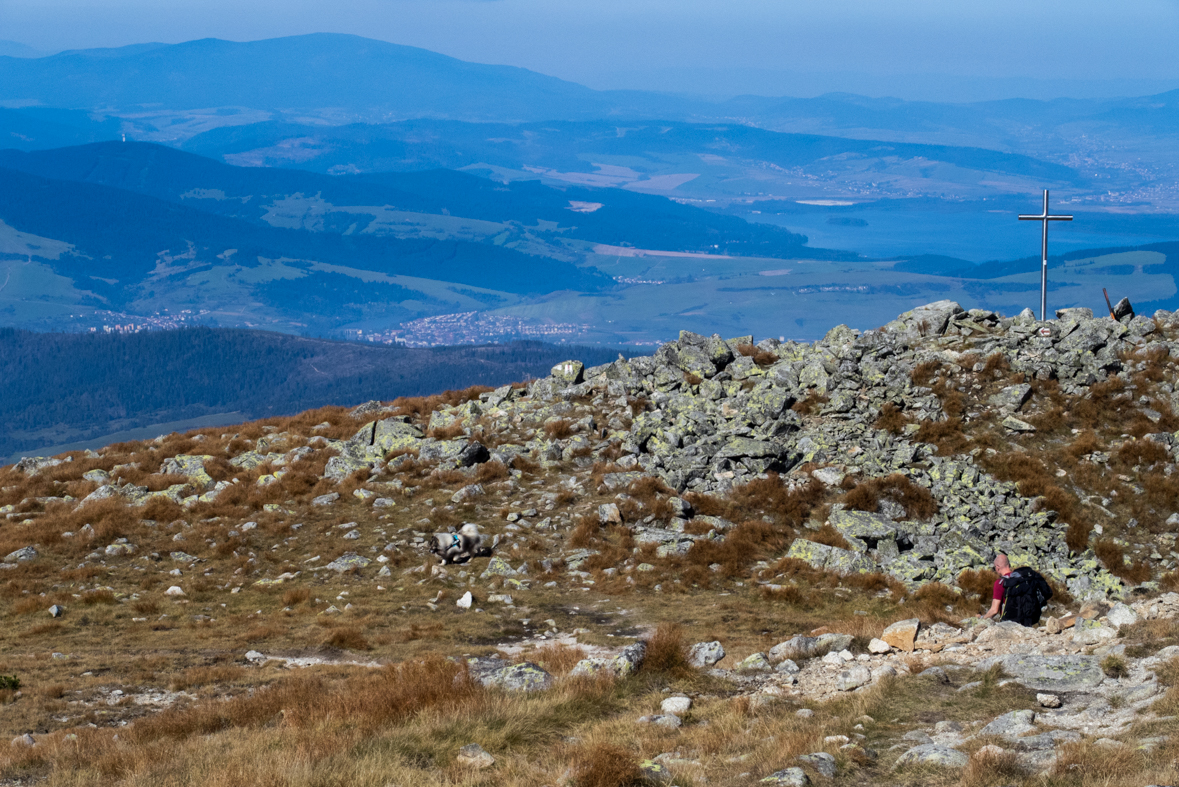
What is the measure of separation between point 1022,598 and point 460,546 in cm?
1312

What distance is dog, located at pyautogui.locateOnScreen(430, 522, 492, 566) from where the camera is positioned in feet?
74.2

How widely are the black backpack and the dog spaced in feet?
40.5

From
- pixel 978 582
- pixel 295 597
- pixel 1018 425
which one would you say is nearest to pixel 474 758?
pixel 295 597

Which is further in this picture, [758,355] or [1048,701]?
[758,355]

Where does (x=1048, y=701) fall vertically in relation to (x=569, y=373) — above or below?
below

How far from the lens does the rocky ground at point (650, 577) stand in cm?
1079

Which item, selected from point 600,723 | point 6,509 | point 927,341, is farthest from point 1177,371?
point 6,509

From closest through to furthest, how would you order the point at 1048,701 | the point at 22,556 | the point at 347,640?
the point at 1048,701 < the point at 347,640 < the point at 22,556

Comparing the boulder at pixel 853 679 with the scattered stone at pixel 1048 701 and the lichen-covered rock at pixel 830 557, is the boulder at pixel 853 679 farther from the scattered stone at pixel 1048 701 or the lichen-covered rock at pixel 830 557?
the lichen-covered rock at pixel 830 557

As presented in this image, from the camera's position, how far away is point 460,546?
22.7 metres

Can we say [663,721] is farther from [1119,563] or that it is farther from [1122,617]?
[1119,563]

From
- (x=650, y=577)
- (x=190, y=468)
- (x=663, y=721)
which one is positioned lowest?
(x=650, y=577)

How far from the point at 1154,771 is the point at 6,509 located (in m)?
30.8

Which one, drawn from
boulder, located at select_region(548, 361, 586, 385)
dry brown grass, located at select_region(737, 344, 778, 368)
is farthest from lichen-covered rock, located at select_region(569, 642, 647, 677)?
boulder, located at select_region(548, 361, 586, 385)
